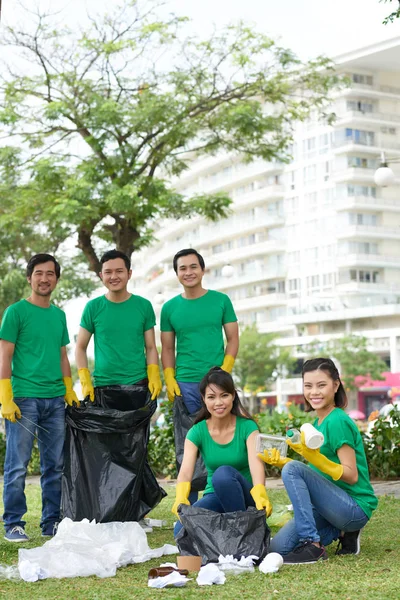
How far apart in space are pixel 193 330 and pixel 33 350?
886mm

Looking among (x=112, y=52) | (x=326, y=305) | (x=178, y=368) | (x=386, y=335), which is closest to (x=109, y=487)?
(x=178, y=368)

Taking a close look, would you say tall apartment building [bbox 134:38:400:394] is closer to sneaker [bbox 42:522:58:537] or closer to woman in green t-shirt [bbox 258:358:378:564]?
sneaker [bbox 42:522:58:537]

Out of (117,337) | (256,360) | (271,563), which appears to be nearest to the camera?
(271,563)

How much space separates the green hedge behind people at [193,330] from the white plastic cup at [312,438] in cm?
126

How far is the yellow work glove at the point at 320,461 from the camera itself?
393cm

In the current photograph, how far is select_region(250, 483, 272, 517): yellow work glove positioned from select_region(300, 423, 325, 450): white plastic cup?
1.08 ft

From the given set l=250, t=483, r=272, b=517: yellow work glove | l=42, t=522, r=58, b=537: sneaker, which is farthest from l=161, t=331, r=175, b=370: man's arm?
l=250, t=483, r=272, b=517: yellow work glove

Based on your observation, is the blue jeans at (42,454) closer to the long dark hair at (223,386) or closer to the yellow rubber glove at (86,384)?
the yellow rubber glove at (86,384)

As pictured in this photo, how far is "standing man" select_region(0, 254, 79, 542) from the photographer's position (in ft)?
16.8

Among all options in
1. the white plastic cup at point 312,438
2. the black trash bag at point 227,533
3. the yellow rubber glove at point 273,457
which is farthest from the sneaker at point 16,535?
the white plastic cup at point 312,438

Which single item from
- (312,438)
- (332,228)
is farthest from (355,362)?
(312,438)

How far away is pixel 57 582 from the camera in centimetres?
382

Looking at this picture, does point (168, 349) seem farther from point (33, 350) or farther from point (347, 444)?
point (347, 444)

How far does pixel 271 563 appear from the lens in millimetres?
3789
